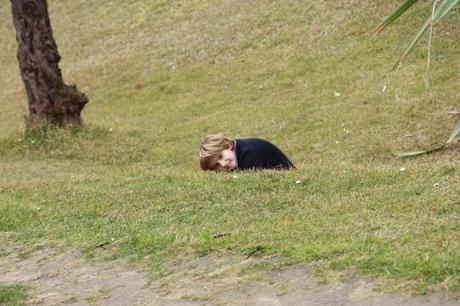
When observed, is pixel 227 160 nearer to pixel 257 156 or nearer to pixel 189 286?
pixel 257 156

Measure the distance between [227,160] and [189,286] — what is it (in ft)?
11.0

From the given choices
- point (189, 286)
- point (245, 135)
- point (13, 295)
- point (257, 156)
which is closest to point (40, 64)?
point (245, 135)

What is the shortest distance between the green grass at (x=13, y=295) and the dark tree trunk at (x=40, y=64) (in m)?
8.82

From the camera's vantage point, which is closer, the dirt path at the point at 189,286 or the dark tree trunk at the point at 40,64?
the dirt path at the point at 189,286

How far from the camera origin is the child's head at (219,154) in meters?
7.82

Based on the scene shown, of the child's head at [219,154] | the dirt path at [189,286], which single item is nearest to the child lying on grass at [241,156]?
the child's head at [219,154]

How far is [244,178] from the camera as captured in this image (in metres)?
7.23

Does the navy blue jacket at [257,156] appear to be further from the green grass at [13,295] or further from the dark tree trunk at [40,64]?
the dark tree trunk at [40,64]

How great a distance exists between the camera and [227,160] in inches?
312

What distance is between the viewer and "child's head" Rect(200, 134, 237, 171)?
7816 millimetres

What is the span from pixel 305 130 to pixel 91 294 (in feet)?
Answer: 26.2

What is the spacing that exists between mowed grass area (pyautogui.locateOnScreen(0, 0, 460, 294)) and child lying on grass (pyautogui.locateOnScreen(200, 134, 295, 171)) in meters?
0.27

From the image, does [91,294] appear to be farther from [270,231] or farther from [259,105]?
[259,105]

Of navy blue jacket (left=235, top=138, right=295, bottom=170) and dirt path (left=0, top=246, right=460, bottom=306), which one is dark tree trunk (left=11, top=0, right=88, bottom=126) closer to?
navy blue jacket (left=235, top=138, right=295, bottom=170)
